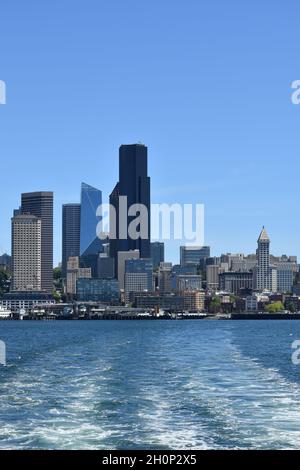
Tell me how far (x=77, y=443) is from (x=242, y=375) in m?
21.3

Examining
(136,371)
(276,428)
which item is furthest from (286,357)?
(276,428)

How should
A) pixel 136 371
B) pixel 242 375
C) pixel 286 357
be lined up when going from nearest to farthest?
1. pixel 242 375
2. pixel 136 371
3. pixel 286 357

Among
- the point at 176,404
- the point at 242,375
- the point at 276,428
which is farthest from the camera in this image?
the point at 242,375

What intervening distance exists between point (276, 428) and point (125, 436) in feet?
15.8

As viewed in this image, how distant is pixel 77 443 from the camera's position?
28.4 meters
